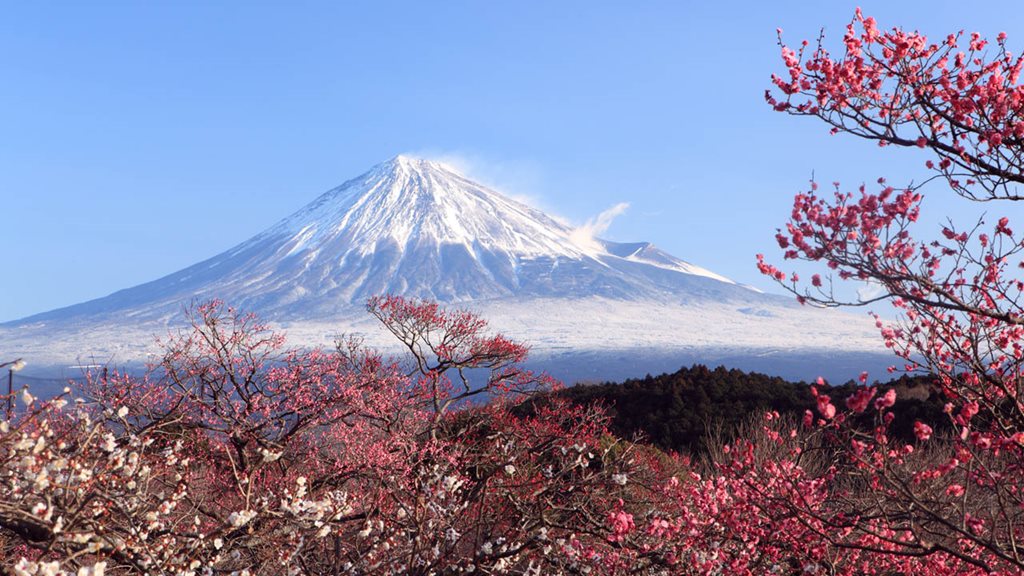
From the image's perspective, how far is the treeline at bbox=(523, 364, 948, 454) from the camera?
2106 centimetres

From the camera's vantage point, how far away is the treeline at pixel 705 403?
21.1 metres

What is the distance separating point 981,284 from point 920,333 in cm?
82

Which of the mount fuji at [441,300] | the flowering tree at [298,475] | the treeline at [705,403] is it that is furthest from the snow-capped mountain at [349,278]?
the flowering tree at [298,475]

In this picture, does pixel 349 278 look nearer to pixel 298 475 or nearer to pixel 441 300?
pixel 441 300

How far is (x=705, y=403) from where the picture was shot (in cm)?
2327

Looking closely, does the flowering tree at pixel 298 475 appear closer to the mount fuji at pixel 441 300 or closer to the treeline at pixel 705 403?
the treeline at pixel 705 403

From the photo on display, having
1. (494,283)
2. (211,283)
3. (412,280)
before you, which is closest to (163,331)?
(211,283)

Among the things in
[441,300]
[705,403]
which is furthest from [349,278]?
[705,403]

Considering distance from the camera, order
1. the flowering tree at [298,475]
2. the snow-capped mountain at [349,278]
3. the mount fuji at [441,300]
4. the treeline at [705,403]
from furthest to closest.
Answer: the snow-capped mountain at [349,278] → the mount fuji at [441,300] → the treeline at [705,403] → the flowering tree at [298,475]

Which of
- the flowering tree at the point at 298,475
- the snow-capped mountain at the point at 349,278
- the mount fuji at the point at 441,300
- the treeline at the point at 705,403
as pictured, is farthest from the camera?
the snow-capped mountain at the point at 349,278

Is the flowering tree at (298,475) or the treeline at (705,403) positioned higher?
the flowering tree at (298,475)

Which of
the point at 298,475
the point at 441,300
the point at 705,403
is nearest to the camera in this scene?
the point at 298,475

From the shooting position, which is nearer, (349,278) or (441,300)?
(441,300)

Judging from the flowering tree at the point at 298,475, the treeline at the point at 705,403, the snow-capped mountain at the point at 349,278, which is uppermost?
the snow-capped mountain at the point at 349,278
